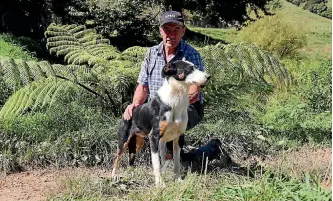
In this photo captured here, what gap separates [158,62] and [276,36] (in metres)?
14.8

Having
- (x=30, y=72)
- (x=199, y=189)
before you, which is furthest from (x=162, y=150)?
(x=30, y=72)

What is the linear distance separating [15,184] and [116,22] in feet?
50.2

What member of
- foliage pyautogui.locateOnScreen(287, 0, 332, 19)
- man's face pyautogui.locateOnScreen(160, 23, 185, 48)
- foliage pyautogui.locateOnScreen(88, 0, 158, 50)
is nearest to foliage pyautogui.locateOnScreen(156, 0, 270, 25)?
foliage pyautogui.locateOnScreen(88, 0, 158, 50)

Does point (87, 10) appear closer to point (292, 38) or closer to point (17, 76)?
point (292, 38)

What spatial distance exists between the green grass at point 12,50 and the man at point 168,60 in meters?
A: 7.99

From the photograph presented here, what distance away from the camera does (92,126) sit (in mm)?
6039

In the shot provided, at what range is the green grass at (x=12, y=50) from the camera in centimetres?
1265

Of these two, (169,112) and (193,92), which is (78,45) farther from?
(169,112)

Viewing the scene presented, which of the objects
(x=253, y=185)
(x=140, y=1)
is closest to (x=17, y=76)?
(x=253, y=185)

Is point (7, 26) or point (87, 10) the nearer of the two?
point (7, 26)

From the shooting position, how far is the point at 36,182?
5.17 meters

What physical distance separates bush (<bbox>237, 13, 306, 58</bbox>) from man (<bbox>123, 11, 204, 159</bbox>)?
46.1 feet

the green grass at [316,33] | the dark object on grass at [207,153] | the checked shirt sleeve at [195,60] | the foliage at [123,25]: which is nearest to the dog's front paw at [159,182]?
the dark object on grass at [207,153]

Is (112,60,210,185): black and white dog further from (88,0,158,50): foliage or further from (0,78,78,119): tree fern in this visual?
(88,0,158,50): foliage
